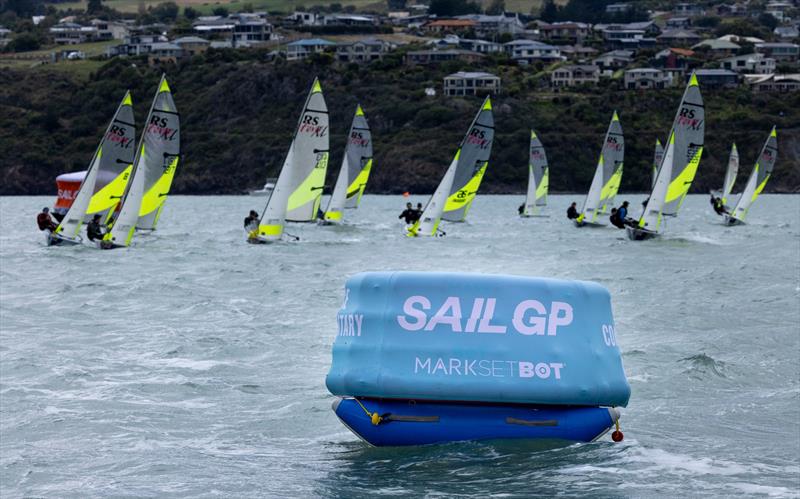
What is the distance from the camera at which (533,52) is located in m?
160

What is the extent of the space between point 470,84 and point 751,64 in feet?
127

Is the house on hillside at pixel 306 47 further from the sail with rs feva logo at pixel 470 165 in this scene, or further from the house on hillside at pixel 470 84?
the sail with rs feva logo at pixel 470 165

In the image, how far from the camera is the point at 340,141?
112 metres

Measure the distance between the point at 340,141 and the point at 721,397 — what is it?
99.0 metres

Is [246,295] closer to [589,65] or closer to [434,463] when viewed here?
[434,463]

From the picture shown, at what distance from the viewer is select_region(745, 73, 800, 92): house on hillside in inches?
5266

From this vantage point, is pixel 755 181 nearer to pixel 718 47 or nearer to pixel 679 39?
pixel 718 47

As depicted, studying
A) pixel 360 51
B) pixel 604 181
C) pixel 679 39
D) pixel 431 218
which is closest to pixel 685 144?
pixel 431 218

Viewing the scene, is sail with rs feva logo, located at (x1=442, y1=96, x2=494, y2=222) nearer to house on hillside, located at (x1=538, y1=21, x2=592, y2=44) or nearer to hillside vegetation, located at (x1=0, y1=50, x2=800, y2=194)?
hillside vegetation, located at (x1=0, y1=50, x2=800, y2=194)

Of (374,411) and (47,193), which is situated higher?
(374,411)

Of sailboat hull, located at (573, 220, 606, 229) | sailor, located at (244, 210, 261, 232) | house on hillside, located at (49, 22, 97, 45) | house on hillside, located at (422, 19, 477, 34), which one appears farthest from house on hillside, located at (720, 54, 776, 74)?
sailor, located at (244, 210, 261, 232)

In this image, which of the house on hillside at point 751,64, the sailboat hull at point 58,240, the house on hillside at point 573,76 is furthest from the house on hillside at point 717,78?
the sailboat hull at point 58,240

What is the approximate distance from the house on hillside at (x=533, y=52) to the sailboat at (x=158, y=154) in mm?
119444

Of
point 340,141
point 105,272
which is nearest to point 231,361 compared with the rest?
point 105,272
